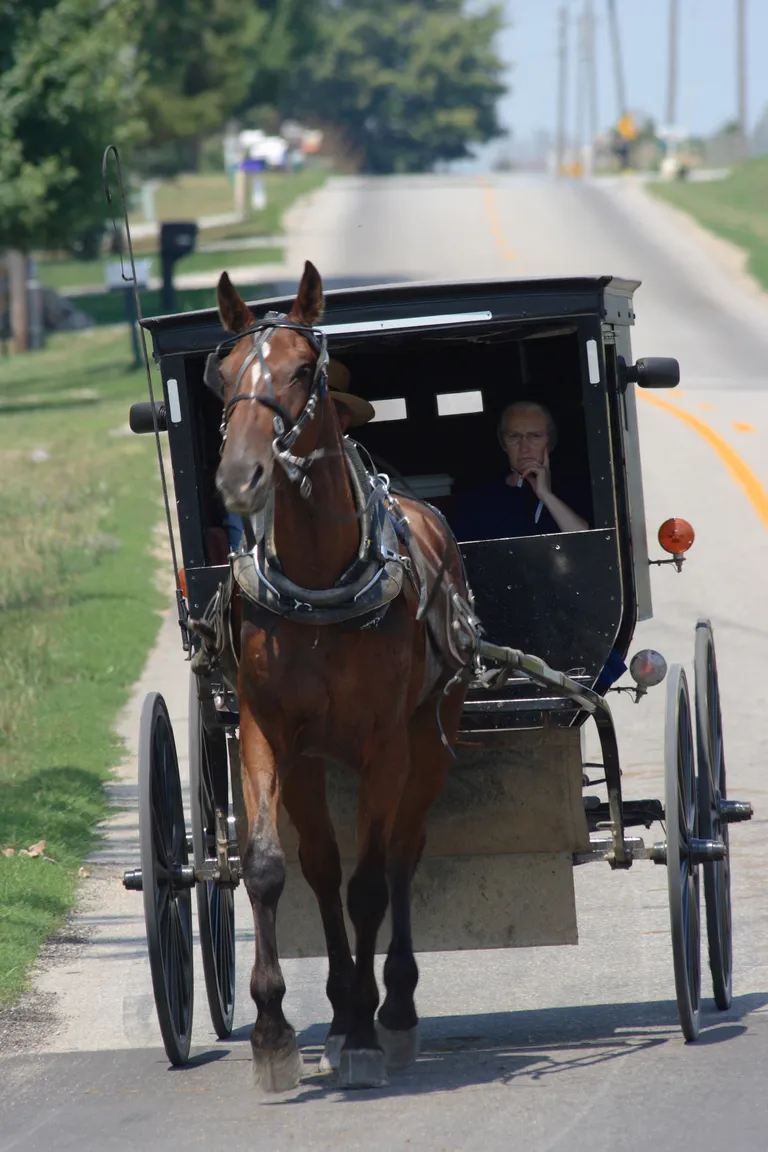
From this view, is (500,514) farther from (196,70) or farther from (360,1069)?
(196,70)

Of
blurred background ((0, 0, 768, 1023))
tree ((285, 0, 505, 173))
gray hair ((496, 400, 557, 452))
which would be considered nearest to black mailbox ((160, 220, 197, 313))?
blurred background ((0, 0, 768, 1023))

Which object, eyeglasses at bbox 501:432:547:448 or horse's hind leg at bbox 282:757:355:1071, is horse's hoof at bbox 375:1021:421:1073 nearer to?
horse's hind leg at bbox 282:757:355:1071

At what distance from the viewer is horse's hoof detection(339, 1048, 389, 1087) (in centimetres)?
599

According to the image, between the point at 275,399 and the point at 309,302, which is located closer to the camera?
the point at 275,399

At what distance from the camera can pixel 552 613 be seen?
23.7 feet

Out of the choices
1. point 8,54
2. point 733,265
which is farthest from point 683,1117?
point 733,265

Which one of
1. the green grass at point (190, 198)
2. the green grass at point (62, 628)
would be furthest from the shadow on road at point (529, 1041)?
the green grass at point (190, 198)

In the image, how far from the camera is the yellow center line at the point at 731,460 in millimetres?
18938

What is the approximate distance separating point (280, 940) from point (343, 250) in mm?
42569

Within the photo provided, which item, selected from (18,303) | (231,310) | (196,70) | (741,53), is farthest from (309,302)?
(741,53)

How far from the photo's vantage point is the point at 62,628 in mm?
15492

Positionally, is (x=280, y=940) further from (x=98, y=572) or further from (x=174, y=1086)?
(x=98, y=572)

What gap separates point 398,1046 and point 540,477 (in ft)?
7.97

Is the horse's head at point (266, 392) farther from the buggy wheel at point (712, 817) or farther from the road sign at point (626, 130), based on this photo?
the road sign at point (626, 130)
